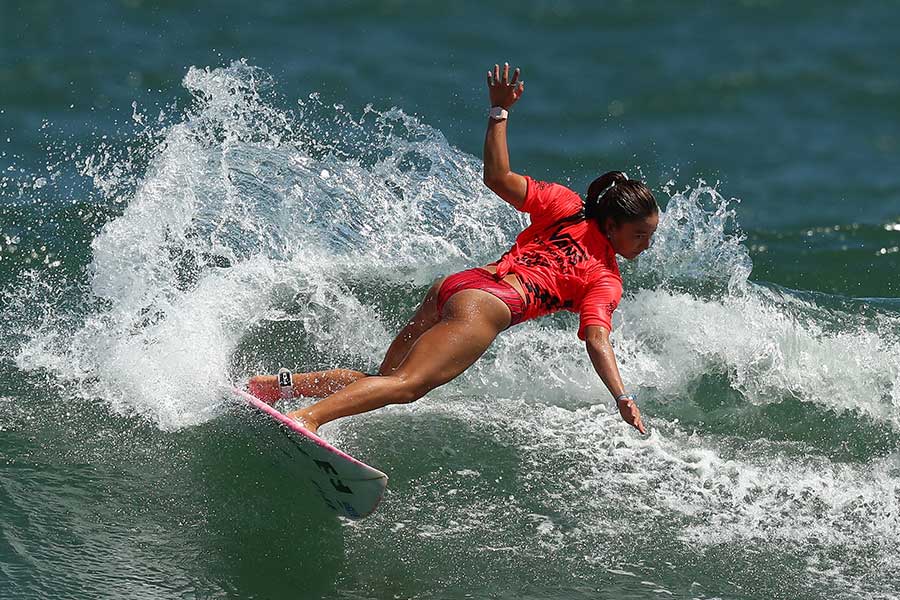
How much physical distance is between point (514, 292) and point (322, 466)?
4.60 feet

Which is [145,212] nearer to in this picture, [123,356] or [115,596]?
[123,356]

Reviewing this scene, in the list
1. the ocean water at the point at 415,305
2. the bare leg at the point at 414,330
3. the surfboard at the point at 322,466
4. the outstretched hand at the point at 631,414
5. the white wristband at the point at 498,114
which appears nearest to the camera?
the surfboard at the point at 322,466

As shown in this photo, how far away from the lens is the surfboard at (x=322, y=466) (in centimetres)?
577

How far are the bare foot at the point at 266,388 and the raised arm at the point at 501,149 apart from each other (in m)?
1.63

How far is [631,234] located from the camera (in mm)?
6664

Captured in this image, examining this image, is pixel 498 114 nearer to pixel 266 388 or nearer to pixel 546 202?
pixel 546 202

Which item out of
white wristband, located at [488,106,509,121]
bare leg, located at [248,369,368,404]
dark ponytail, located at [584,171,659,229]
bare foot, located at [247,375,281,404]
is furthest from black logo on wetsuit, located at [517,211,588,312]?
bare foot, located at [247,375,281,404]

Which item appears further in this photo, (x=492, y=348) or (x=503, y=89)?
(x=492, y=348)

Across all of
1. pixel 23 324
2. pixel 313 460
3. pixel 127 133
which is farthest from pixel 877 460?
pixel 127 133

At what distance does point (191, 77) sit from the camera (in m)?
9.77

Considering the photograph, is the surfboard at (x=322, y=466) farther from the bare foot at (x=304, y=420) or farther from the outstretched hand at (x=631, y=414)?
the outstretched hand at (x=631, y=414)

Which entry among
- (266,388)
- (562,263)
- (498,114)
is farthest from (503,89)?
(266,388)

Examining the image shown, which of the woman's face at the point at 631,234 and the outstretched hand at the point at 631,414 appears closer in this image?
the outstretched hand at the point at 631,414

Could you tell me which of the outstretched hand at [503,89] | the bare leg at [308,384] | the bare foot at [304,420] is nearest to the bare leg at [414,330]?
the bare leg at [308,384]
